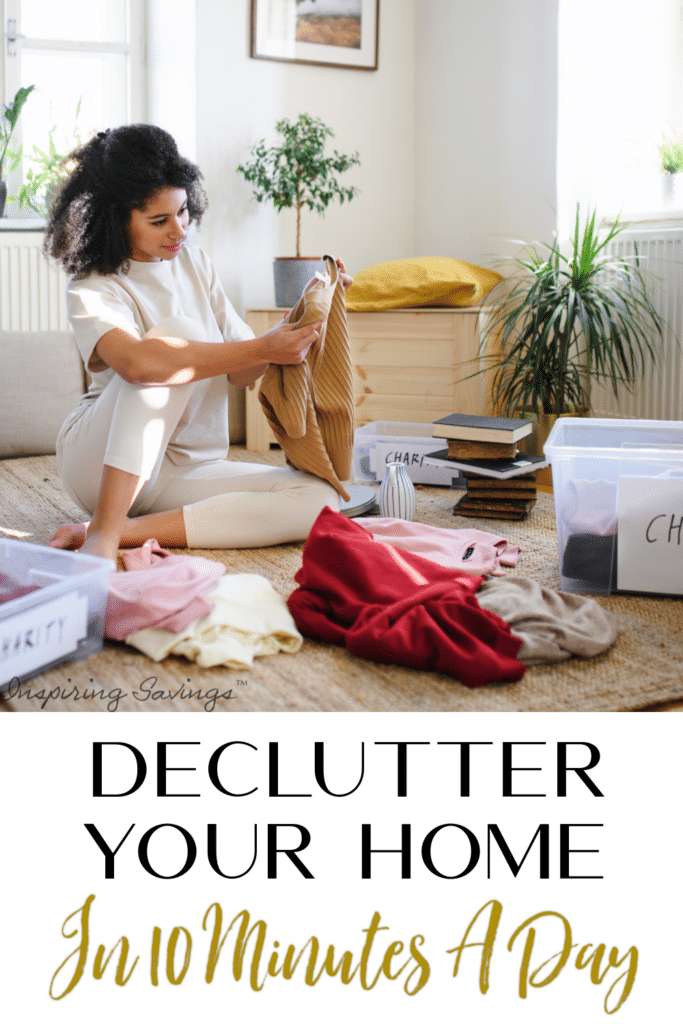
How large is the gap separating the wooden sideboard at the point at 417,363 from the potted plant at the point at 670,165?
0.62 m

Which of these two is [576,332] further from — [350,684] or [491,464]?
[350,684]

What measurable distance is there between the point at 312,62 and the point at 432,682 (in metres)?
2.76

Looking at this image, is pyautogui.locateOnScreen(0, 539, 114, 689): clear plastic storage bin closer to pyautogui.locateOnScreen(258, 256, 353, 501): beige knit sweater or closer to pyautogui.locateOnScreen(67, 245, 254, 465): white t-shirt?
pyautogui.locateOnScreen(67, 245, 254, 465): white t-shirt

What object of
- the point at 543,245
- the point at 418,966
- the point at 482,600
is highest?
the point at 543,245

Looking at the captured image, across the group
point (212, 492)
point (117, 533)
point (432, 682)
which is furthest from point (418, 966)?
point (212, 492)

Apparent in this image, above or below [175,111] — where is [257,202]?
below

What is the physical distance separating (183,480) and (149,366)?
0.32 meters

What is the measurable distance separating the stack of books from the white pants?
1.30 feet

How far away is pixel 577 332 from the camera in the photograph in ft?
9.95

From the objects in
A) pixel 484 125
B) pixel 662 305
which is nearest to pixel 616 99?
pixel 484 125

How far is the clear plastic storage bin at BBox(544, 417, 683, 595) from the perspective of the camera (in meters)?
1.68

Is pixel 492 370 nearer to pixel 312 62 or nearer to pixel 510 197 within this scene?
pixel 510 197

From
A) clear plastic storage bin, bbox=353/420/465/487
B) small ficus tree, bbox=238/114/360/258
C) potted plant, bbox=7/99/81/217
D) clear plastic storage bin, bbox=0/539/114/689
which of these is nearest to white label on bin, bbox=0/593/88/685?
clear plastic storage bin, bbox=0/539/114/689

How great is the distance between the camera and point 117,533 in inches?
73.1
